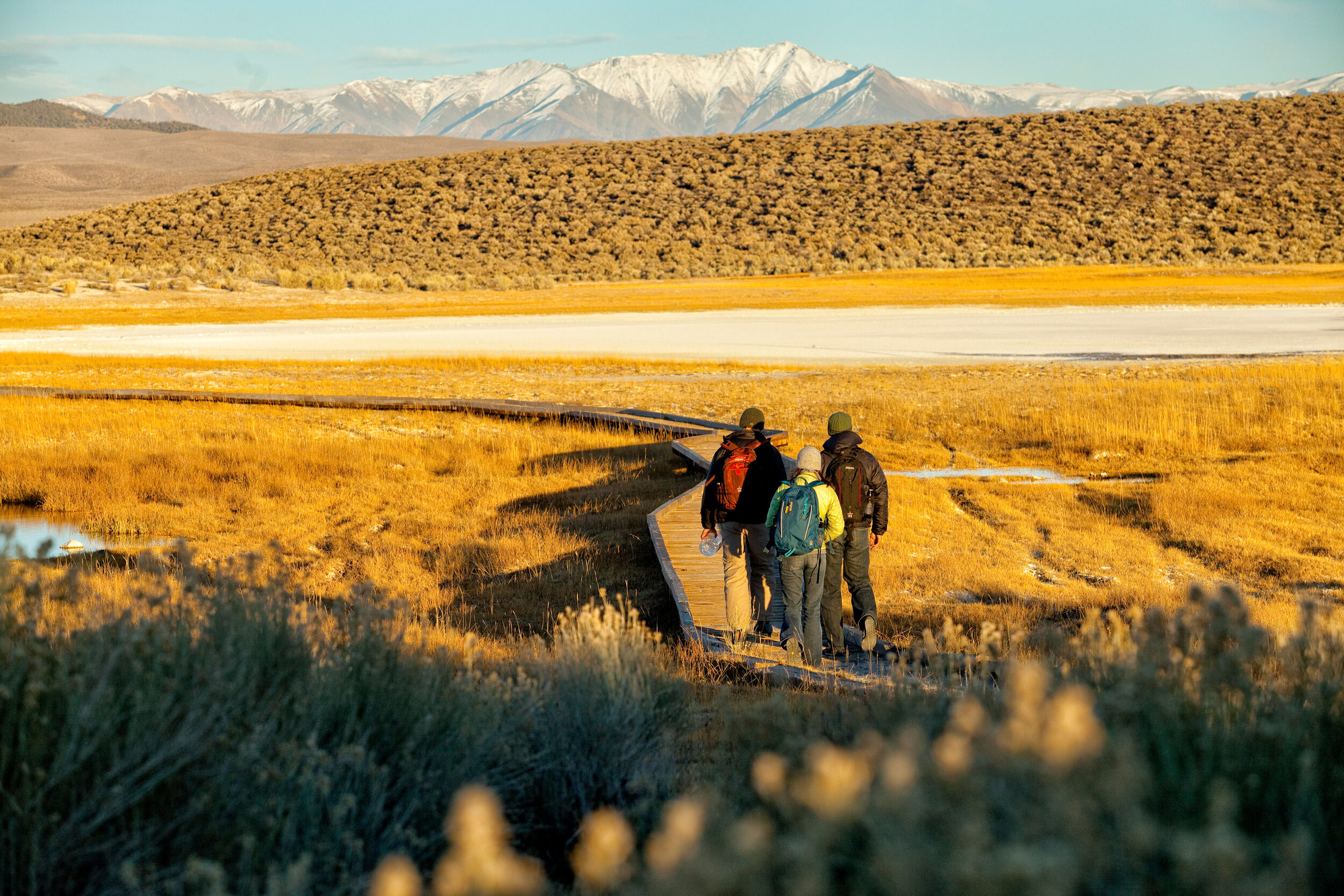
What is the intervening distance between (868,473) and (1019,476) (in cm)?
926

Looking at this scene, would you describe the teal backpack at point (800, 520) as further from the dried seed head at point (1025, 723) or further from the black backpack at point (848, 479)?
the dried seed head at point (1025, 723)

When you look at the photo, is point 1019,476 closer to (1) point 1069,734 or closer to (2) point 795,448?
(2) point 795,448

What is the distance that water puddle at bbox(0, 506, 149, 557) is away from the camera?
1248cm

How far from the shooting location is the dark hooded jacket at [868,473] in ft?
25.6

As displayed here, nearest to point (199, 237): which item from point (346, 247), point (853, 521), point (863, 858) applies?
point (346, 247)

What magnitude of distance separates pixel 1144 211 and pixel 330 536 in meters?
63.3

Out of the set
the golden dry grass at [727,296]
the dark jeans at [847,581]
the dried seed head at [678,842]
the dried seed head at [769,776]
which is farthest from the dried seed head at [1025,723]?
the golden dry grass at [727,296]

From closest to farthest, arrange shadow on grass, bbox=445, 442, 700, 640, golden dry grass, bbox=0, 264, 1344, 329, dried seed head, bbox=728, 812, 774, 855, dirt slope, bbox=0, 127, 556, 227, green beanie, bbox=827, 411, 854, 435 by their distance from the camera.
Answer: dried seed head, bbox=728, 812, 774, 855 → green beanie, bbox=827, 411, 854, 435 → shadow on grass, bbox=445, 442, 700, 640 → golden dry grass, bbox=0, 264, 1344, 329 → dirt slope, bbox=0, 127, 556, 227

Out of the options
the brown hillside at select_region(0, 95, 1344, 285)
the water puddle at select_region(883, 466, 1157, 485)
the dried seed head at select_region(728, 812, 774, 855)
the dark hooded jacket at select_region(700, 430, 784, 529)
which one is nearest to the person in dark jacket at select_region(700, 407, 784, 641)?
the dark hooded jacket at select_region(700, 430, 784, 529)

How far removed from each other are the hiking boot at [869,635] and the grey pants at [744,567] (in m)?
0.77

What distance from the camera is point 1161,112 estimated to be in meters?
79.8

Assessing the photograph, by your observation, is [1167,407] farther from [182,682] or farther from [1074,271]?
[1074,271]

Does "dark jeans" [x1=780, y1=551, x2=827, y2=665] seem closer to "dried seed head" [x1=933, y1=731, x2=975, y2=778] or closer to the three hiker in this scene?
the three hiker

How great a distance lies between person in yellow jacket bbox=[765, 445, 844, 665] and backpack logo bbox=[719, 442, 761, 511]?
0.43 m
